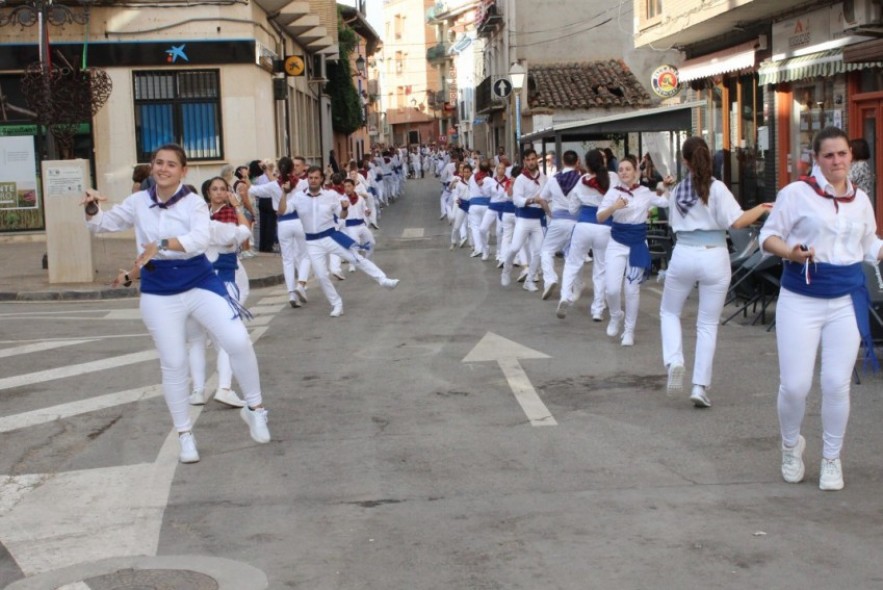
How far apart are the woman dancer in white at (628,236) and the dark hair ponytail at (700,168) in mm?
2593

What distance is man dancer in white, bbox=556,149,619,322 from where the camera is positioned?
13.3 meters

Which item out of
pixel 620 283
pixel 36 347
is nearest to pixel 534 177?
pixel 620 283

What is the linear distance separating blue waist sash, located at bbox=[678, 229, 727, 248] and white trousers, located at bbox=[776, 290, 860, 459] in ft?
7.54

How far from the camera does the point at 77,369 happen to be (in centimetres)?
1127

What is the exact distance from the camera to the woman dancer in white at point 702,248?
28.9ft

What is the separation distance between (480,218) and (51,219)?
750 centimetres

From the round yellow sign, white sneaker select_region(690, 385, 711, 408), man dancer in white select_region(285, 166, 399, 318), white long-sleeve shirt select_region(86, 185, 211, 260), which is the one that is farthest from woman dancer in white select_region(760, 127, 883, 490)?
the round yellow sign

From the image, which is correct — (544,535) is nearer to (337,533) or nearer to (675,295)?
(337,533)

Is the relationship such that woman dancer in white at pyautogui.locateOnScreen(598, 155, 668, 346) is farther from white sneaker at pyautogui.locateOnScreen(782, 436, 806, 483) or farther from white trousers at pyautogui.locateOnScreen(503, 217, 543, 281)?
white sneaker at pyautogui.locateOnScreen(782, 436, 806, 483)

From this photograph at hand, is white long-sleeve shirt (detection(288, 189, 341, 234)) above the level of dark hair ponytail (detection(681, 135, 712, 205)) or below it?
below

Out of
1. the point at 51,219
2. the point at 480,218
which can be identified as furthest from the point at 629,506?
the point at 480,218

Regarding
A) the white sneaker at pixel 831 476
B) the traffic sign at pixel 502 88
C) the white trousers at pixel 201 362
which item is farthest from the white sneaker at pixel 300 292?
the traffic sign at pixel 502 88

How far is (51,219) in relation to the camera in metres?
18.7

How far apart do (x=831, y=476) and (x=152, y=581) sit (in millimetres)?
3390
